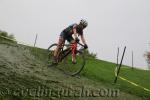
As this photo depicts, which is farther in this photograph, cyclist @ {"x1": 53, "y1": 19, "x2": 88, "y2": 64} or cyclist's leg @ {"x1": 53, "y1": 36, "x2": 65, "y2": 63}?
cyclist's leg @ {"x1": 53, "y1": 36, "x2": 65, "y2": 63}

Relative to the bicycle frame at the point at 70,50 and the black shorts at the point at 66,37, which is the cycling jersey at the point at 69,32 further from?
the bicycle frame at the point at 70,50

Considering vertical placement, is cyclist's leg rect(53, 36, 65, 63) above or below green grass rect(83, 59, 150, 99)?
above

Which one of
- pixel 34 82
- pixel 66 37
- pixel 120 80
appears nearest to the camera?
pixel 34 82

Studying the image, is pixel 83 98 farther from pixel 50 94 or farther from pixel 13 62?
pixel 13 62

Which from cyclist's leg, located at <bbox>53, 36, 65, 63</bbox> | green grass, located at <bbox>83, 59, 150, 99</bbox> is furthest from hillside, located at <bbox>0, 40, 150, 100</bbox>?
cyclist's leg, located at <bbox>53, 36, 65, 63</bbox>

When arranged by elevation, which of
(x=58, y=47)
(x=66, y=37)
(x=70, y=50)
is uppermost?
(x=66, y=37)


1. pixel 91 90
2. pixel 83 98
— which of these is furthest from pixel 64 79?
pixel 83 98

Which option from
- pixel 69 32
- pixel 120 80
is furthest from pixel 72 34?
pixel 120 80

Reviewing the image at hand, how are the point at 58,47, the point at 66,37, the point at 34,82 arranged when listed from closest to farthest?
the point at 34,82 < the point at 66,37 < the point at 58,47

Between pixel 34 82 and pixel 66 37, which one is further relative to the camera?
pixel 66 37

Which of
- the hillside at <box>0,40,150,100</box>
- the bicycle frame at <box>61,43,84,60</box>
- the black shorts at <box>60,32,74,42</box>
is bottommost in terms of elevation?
the hillside at <box>0,40,150,100</box>

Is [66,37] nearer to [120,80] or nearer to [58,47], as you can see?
[58,47]

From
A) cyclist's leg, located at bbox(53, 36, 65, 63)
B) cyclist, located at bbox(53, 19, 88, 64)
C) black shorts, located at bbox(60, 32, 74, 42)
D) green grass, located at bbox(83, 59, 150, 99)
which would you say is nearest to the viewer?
cyclist, located at bbox(53, 19, 88, 64)

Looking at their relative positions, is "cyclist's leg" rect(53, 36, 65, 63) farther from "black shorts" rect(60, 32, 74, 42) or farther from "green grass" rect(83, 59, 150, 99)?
"green grass" rect(83, 59, 150, 99)
